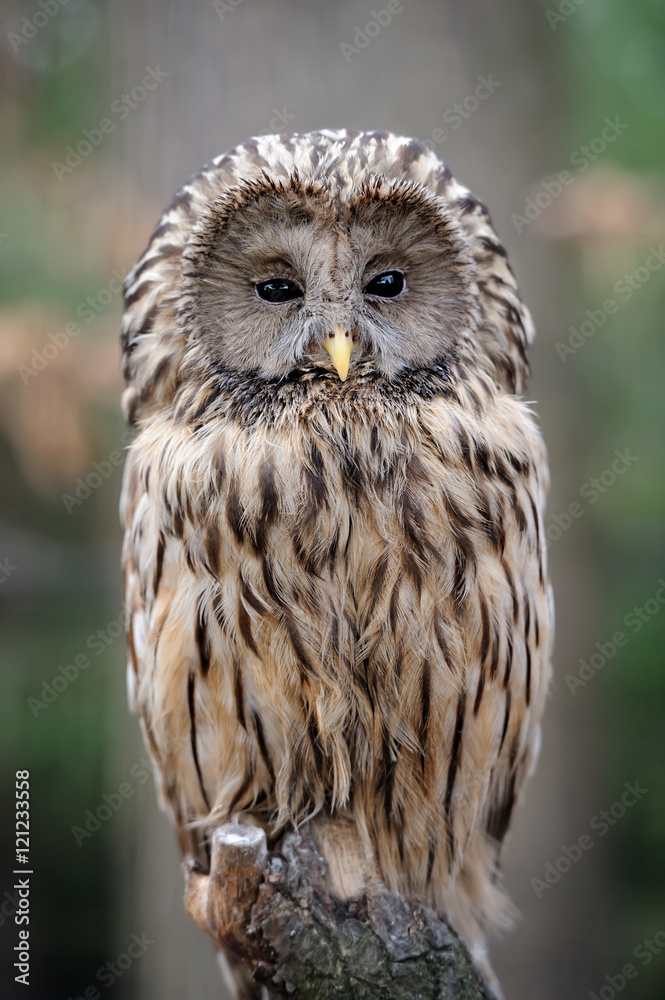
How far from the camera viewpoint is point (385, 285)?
115cm

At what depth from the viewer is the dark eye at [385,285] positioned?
114 centimetres

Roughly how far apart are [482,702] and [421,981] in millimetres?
391

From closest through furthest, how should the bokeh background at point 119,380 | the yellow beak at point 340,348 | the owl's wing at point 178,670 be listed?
1. the yellow beak at point 340,348
2. the owl's wing at point 178,670
3. the bokeh background at point 119,380

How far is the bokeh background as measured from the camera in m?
1.73

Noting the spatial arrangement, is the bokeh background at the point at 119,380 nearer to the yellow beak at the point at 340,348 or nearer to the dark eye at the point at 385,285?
the dark eye at the point at 385,285

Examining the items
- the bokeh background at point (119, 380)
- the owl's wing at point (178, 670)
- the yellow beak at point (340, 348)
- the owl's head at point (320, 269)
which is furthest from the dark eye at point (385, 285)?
the bokeh background at point (119, 380)

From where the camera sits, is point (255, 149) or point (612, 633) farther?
point (612, 633)

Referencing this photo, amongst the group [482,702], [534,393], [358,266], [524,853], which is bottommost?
[524,853]

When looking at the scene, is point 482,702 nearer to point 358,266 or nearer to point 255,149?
point 358,266

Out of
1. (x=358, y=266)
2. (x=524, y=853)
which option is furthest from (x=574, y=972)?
(x=358, y=266)

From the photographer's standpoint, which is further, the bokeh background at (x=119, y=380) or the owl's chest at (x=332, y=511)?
the bokeh background at (x=119, y=380)

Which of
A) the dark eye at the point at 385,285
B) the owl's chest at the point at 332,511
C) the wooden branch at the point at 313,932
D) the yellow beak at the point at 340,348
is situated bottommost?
the wooden branch at the point at 313,932

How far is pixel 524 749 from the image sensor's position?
55.3 inches

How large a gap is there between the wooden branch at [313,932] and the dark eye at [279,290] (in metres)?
0.74
